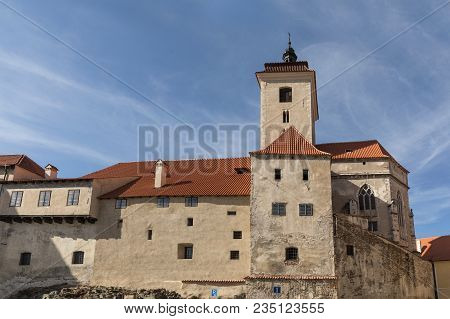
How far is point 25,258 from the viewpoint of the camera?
134ft

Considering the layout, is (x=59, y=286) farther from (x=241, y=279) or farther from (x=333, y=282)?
(x=333, y=282)

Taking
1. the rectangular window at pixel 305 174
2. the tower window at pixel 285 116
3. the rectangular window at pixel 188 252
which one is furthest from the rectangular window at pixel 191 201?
the tower window at pixel 285 116

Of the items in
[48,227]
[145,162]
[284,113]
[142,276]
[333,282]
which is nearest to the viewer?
[333,282]

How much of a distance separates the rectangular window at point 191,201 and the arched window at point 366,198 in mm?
15696

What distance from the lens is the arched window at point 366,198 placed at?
43.3 metres

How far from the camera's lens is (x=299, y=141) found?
3938cm

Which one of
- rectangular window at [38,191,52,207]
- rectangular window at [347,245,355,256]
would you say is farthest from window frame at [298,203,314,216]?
rectangular window at [38,191,52,207]

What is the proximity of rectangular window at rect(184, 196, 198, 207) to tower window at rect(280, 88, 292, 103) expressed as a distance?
13621 millimetres

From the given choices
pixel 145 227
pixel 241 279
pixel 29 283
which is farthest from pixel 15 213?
pixel 241 279

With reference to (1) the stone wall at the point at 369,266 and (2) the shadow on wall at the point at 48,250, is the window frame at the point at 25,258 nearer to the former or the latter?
(2) the shadow on wall at the point at 48,250

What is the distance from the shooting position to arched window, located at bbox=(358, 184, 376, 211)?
43344 millimetres

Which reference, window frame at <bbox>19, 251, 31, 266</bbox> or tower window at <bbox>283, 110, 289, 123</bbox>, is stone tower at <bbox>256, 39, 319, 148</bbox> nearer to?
tower window at <bbox>283, 110, 289, 123</bbox>

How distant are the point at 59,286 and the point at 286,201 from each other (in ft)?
66.8

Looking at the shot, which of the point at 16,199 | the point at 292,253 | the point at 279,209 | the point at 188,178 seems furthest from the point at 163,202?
the point at 16,199
